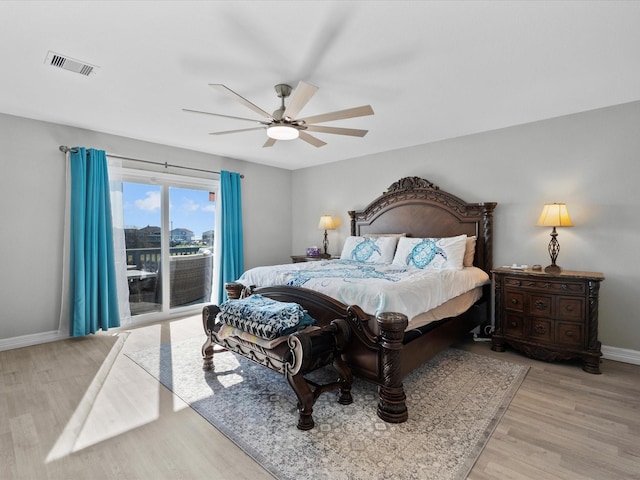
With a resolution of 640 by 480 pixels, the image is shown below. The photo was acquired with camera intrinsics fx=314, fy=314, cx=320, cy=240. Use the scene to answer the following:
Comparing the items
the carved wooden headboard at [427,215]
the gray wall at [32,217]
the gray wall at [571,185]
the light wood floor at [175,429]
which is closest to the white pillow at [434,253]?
the carved wooden headboard at [427,215]

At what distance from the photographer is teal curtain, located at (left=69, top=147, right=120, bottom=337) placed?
3643 mm

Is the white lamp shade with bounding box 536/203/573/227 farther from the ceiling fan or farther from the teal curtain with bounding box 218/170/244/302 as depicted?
the teal curtain with bounding box 218/170/244/302

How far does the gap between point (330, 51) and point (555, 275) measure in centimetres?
281

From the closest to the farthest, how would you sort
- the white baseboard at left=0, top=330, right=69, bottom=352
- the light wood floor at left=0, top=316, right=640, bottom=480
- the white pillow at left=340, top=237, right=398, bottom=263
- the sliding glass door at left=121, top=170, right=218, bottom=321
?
1. the light wood floor at left=0, top=316, right=640, bottom=480
2. the white baseboard at left=0, top=330, right=69, bottom=352
3. the white pillow at left=340, top=237, right=398, bottom=263
4. the sliding glass door at left=121, top=170, right=218, bottom=321

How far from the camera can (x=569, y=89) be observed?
9.07ft

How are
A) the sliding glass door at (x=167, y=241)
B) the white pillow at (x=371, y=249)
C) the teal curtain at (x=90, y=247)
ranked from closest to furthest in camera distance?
the teal curtain at (x=90, y=247)
the white pillow at (x=371, y=249)
the sliding glass door at (x=167, y=241)

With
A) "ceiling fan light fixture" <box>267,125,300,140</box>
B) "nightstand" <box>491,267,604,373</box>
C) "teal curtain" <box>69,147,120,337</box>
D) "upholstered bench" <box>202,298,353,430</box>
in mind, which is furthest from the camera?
"teal curtain" <box>69,147,120,337</box>

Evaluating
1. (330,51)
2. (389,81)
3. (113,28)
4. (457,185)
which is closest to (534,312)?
(457,185)

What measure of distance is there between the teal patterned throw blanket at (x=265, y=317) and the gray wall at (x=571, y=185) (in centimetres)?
259

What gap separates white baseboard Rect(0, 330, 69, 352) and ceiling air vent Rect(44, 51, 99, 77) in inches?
114

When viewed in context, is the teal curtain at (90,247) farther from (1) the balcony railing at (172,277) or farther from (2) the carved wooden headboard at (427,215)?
(2) the carved wooden headboard at (427,215)

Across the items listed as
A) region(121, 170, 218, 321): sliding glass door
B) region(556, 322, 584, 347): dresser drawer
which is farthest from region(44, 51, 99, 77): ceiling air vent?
region(556, 322, 584, 347): dresser drawer

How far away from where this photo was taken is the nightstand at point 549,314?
283 cm

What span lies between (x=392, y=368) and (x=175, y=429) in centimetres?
146
